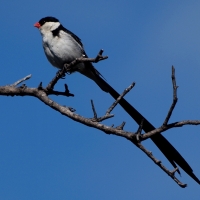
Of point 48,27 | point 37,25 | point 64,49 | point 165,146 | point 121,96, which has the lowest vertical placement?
point 165,146

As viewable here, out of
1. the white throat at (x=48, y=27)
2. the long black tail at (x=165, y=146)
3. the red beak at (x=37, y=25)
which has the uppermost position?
the red beak at (x=37, y=25)

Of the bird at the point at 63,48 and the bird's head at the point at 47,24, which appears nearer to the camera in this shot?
the bird at the point at 63,48

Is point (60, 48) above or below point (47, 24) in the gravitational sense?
below

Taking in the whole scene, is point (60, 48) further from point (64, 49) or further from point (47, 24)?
point (47, 24)

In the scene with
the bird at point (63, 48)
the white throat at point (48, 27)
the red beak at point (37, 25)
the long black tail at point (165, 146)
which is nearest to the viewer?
the long black tail at point (165, 146)

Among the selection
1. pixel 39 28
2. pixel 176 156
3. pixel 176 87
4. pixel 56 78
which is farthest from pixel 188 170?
pixel 39 28

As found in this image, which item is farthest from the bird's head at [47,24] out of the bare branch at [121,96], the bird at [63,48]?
the bare branch at [121,96]

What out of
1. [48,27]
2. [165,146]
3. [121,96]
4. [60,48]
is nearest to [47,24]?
[48,27]

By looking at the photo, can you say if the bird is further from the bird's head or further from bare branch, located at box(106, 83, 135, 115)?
bare branch, located at box(106, 83, 135, 115)

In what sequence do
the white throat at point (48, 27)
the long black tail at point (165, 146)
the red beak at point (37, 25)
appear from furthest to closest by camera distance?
the red beak at point (37, 25)
the white throat at point (48, 27)
the long black tail at point (165, 146)

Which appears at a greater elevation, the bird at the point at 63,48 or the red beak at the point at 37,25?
the red beak at the point at 37,25

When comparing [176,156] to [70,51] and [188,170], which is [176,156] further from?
[70,51]

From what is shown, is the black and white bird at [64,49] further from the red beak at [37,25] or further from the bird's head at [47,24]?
the red beak at [37,25]

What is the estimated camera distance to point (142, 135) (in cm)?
296
